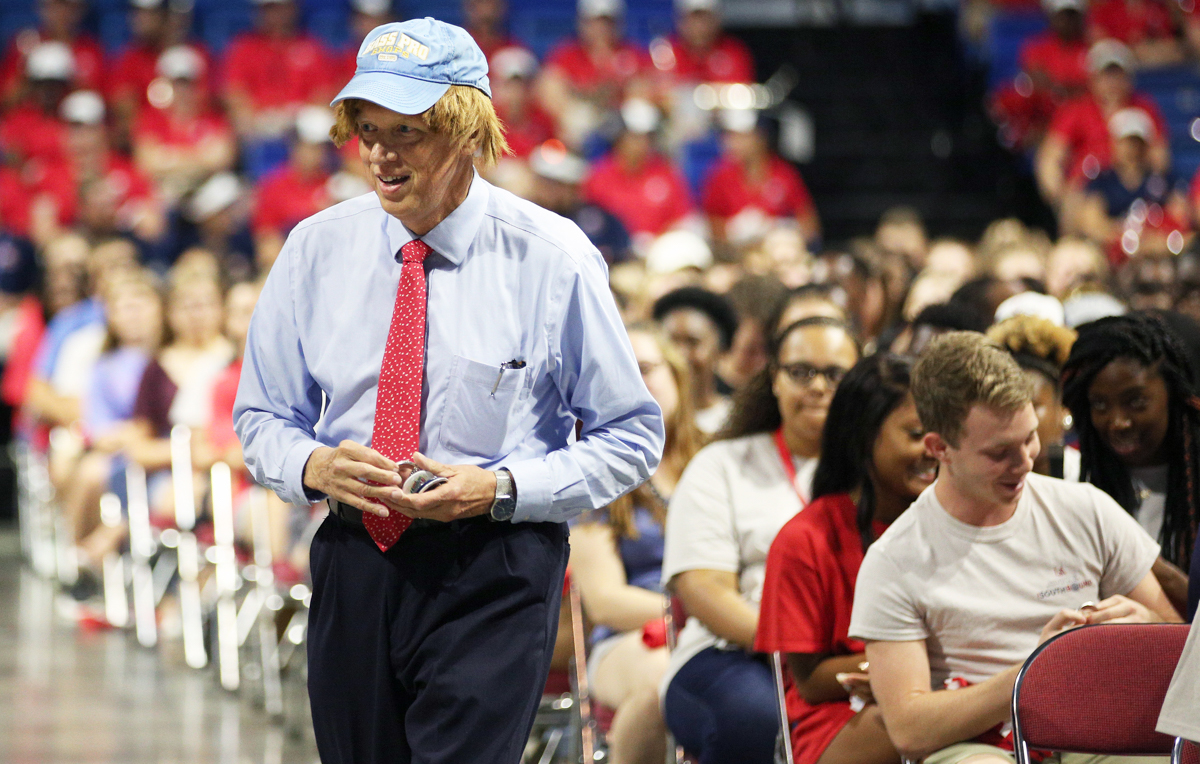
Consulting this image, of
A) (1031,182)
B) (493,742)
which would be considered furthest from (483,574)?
(1031,182)

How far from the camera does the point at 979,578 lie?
2.76 m

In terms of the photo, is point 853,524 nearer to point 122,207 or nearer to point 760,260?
point 760,260

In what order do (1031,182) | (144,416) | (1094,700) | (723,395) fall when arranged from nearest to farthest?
(1094,700) → (723,395) → (144,416) → (1031,182)

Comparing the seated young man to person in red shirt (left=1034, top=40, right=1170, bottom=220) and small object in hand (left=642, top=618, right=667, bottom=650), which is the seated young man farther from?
person in red shirt (left=1034, top=40, right=1170, bottom=220)

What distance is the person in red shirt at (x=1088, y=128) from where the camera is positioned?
1020cm

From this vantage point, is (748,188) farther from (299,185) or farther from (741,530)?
(741,530)

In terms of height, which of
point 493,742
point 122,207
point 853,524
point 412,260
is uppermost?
point 122,207

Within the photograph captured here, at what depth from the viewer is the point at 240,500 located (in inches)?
A: 249

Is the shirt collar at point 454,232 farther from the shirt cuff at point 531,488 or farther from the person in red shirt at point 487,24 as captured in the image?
the person in red shirt at point 487,24

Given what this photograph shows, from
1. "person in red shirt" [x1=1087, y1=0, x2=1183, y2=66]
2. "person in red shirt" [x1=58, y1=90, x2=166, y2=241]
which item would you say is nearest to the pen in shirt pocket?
"person in red shirt" [x1=58, y1=90, x2=166, y2=241]

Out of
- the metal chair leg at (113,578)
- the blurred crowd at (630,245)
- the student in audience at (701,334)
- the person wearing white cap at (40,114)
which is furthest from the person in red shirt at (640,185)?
the student in audience at (701,334)

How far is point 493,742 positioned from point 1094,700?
104 centimetres

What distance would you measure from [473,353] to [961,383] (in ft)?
2.94

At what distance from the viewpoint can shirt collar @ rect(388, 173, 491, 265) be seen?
2.47 metres
